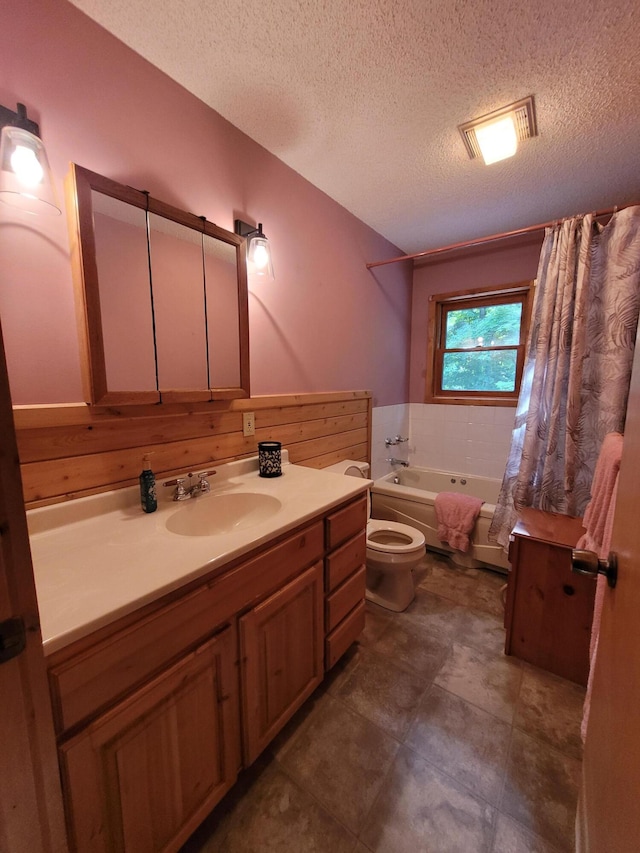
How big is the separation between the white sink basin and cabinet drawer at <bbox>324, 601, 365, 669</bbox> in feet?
1.95

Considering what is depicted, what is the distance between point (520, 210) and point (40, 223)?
262 cm

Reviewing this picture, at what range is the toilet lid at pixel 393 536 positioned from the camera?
1.83 m

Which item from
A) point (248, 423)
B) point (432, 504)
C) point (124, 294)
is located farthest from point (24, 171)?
point (432, 504)

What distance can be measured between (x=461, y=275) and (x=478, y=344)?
23.8 inches

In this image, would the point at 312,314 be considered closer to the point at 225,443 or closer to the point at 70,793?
the point at 225,443

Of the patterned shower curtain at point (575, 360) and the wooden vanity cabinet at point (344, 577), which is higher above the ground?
the patterned shower curtain at point (575, 360)

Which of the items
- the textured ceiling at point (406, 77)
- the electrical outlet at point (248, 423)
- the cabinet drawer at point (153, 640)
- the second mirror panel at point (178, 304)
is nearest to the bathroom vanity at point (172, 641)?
the cabinet drawer at point (153, 640)

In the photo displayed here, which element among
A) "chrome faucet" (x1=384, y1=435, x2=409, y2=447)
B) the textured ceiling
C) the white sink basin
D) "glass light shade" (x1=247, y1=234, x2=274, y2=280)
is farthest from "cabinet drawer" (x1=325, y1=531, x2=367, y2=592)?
the textured ceiling

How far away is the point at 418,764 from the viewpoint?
113 cm

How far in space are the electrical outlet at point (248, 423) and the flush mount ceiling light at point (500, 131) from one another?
162 cm

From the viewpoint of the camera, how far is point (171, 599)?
2.50 feet

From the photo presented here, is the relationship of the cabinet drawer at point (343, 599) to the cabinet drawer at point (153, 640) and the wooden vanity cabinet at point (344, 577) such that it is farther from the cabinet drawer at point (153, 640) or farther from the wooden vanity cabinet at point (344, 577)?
the cabinet drawer at point (153, 640)

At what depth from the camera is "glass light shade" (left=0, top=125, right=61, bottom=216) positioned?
2.82 feet

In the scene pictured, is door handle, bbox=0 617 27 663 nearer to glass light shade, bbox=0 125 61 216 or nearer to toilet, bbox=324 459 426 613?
glass light shade, bbox=0 125 61 216
